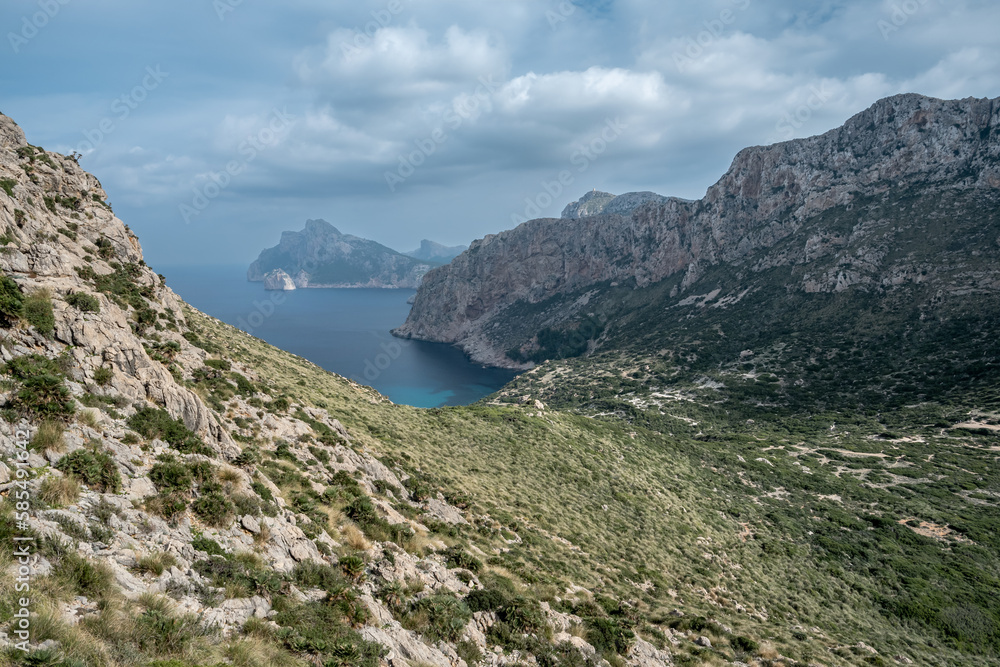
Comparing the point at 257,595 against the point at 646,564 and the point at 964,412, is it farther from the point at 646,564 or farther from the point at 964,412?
the point at 964,412

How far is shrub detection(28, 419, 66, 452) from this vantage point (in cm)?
1005

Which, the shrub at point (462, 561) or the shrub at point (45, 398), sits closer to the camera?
the shrub at point (45, 398)

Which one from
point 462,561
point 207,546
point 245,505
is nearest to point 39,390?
point 245,505

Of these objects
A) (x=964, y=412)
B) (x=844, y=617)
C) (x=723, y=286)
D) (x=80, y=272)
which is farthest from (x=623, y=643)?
(x=723, y=286)

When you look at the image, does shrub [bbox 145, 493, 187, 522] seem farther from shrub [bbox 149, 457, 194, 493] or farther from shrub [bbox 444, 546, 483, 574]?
shrub [bbox 444, 546, 483, 574]

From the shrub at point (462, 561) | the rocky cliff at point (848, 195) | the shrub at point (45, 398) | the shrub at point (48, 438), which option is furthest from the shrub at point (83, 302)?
the rocky cliff at point (848, 195)

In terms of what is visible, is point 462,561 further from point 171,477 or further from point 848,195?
point 848,195

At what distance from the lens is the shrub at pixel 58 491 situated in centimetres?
899

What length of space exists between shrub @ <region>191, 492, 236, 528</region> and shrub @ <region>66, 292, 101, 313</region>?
8756 millimetres

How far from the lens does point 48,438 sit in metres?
10.2

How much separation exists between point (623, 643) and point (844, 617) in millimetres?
18720

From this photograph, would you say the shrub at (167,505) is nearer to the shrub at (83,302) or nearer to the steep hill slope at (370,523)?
the steep hill slope at (370,523)

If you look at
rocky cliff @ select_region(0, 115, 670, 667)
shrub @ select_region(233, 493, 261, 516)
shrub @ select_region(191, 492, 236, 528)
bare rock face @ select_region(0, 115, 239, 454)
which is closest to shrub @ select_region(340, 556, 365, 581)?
rocky cliff @ select_region(0, 115, 670, 667)

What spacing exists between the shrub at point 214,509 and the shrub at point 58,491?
2642mm
